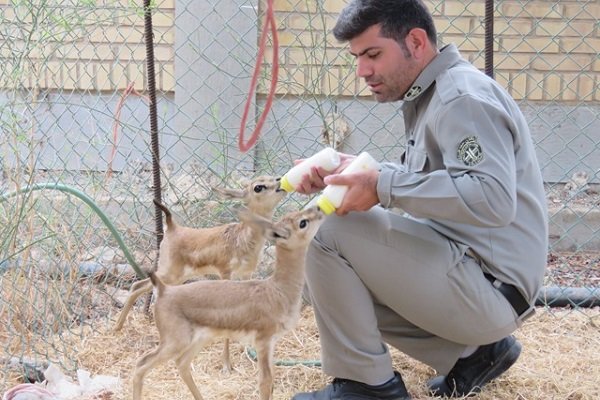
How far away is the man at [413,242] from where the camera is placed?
11.5ft

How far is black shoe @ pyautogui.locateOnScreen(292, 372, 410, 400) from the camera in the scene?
12.2 feet

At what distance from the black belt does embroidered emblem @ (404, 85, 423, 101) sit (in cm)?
79

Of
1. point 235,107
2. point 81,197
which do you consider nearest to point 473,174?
point 81,197

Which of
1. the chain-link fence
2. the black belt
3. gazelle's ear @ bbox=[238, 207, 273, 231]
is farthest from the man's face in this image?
the chain-link fence

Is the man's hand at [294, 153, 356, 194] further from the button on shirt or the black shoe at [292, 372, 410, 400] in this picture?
the black shoe at [292, 372, 410, 400]

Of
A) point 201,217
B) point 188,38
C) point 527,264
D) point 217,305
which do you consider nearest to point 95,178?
point 201,217

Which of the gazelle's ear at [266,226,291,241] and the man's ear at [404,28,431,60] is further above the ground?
the man's ear at [404,28,431,60]

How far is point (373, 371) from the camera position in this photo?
3.70 meters

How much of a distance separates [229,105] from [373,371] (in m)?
3.29

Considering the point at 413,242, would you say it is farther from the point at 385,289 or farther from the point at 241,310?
the point at 241,310

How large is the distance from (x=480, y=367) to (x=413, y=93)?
127cm

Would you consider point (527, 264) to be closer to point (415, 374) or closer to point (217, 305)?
point (415, 374)

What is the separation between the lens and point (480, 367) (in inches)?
157

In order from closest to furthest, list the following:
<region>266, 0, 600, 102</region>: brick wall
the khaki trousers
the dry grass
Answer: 1. the khaki trousers
2. the dry grass
3. <region>266, 0, 600, 102</region>: brick wall
